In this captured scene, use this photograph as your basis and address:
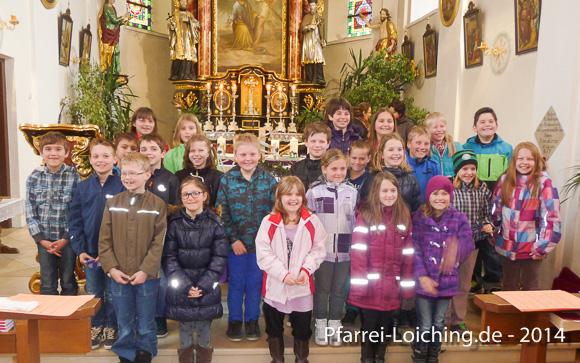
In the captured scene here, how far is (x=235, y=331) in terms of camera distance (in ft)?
10.4

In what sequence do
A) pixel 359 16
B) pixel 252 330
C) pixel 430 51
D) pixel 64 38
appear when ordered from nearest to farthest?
pixel 252 330 → pixel 64 38 → pixel 430 51 → pixel 359 16

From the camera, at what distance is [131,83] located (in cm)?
1145

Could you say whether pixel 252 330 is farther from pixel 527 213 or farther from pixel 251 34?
pixel 251 34

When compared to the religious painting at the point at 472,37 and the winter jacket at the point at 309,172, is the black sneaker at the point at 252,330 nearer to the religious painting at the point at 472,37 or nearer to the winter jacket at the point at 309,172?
the winter jacket at the point at 309,172

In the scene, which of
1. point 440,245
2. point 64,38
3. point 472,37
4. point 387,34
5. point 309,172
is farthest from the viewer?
point 387,34

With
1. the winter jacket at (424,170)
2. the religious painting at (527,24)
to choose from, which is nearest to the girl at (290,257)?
the winter jacket at (424,170)

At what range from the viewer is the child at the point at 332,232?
10.1ft

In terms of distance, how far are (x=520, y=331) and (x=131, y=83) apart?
11.0 meters

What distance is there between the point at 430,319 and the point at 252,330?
1.22 m

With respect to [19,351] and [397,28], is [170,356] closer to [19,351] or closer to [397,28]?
[19,351]

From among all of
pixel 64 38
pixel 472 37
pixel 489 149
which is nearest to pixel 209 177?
pixel 489 149

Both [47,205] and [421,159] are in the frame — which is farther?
[421,159]

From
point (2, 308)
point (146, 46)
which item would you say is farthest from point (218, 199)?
point (146, 46)

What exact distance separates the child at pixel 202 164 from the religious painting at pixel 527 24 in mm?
4510
